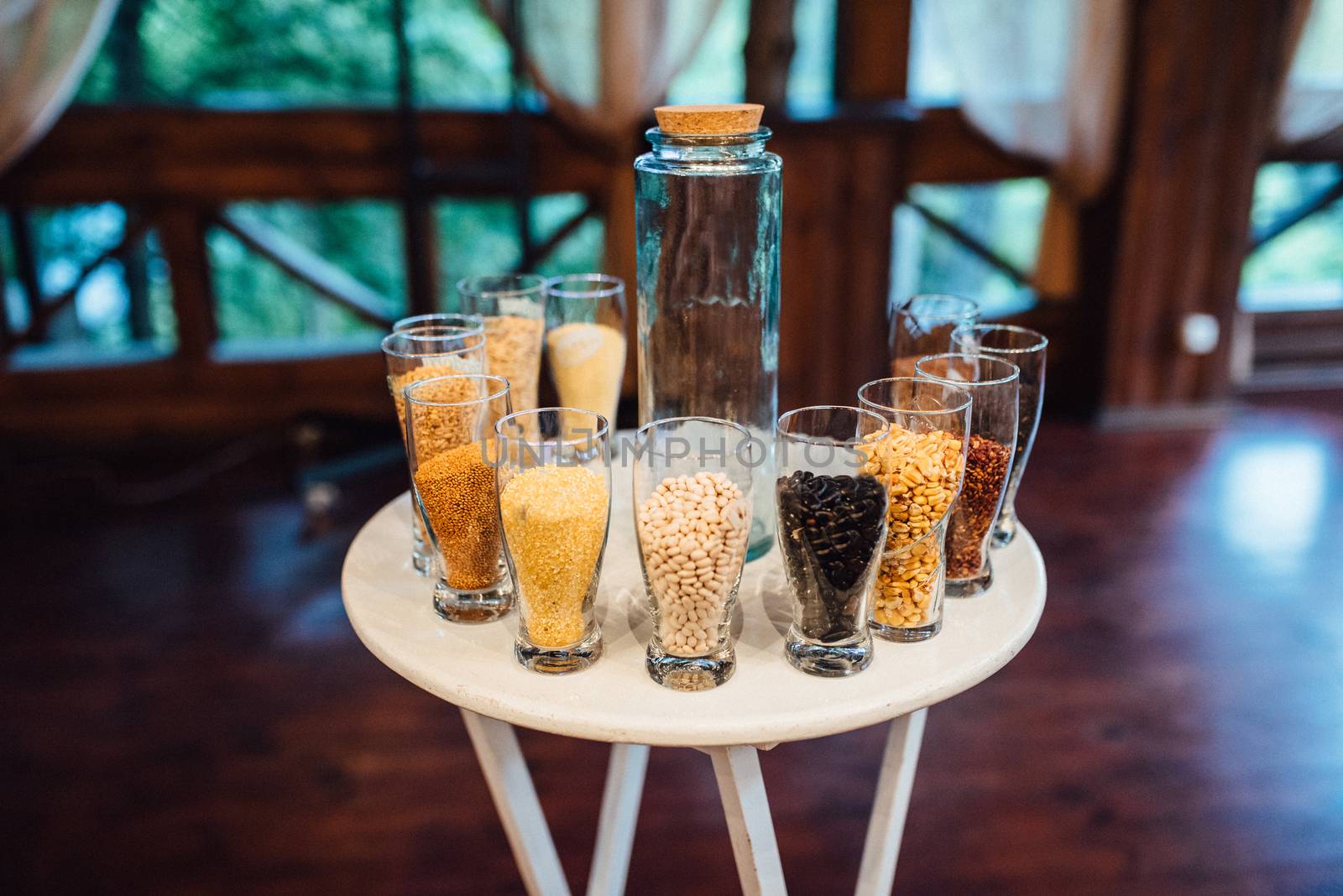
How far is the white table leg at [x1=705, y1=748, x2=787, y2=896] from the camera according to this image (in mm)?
985

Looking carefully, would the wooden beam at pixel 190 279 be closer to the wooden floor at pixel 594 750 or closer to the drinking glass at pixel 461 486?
the wooden floor at pixel 594 750

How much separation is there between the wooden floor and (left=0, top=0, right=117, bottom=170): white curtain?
3.25ft

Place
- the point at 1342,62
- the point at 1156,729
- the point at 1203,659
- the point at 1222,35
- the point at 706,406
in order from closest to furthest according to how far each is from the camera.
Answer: the point at 706,406
the point at 1156,729
the point at 1203,659
the point at 1222,35
the point at 1342,62

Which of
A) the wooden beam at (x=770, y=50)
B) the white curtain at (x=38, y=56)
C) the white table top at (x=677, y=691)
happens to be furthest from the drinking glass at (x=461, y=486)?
the white curtain at (x=38, y=56)

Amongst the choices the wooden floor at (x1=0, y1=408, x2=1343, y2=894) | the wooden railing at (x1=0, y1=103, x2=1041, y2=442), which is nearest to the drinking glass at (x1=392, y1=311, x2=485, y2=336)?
the wooden floor at (x1=0, y1=408, x2=1343, y2=894)

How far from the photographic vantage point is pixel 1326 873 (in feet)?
5.71

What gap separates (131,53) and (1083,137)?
8.56 feet

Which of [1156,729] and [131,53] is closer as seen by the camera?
[1156,729]

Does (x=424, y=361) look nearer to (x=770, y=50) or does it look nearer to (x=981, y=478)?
(x=981, y=478)

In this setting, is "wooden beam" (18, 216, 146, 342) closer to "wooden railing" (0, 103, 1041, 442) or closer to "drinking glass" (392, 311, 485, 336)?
"wooden railing" (0, 103, 1041, 442)

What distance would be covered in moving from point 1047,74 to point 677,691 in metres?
2.77

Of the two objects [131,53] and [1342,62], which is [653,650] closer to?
[131,53]

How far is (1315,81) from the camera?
334 centimetres

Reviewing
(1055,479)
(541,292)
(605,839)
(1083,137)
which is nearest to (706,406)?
(541,292)
